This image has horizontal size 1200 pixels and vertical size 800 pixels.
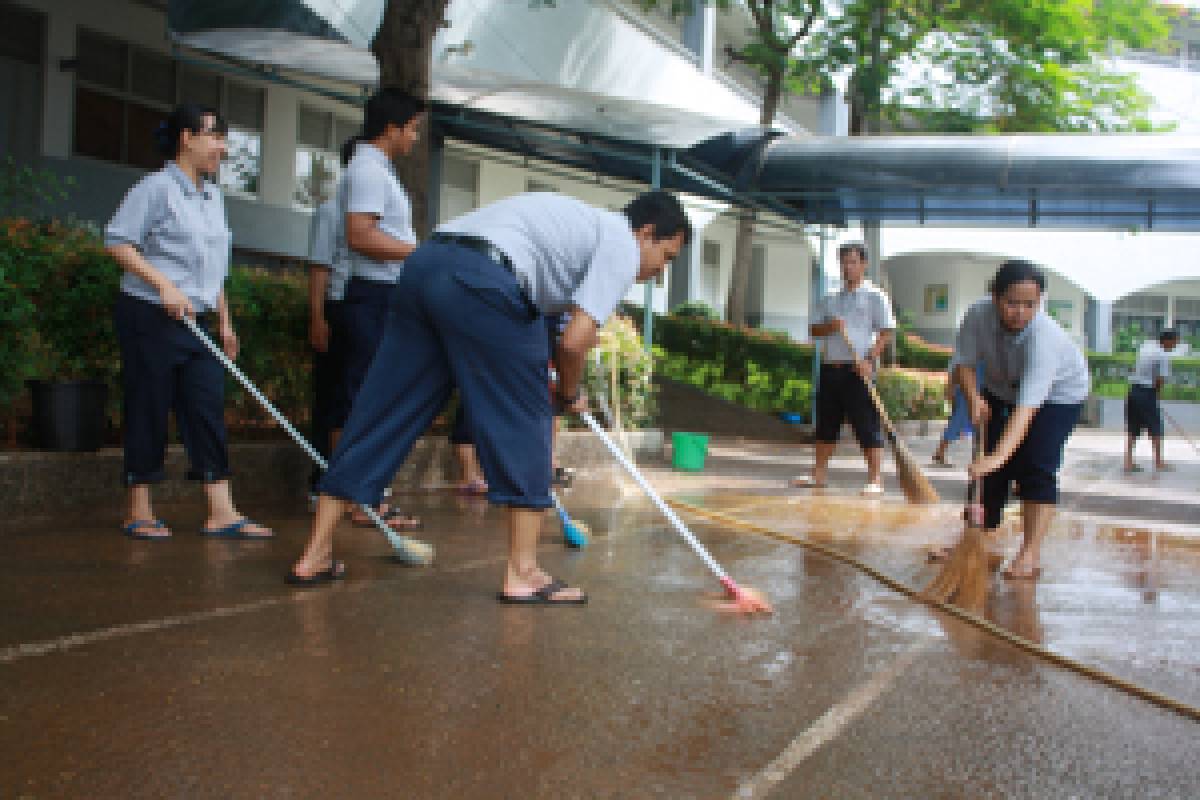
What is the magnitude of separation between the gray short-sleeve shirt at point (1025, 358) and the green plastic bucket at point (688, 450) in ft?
12.7

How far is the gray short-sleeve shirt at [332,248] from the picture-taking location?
486cm

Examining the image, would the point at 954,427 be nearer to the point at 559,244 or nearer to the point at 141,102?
the point at 559,244

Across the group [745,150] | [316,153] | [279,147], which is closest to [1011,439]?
[745,150]

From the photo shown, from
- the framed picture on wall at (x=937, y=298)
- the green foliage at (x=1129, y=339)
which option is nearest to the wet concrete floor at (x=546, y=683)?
the framed picture on wall at (x=937, y=298)

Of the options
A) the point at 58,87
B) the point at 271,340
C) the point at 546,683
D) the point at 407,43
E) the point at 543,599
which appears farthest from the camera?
the point at 58,87

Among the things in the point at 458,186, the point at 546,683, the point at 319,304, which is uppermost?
the point at 458,186

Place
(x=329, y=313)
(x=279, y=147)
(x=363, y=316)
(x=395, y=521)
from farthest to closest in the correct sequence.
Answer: (x=279, y=147)
(x=395, y=521)
(x=329, y=313)
(x=363, y=316)

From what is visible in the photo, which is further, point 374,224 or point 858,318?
point 858,318

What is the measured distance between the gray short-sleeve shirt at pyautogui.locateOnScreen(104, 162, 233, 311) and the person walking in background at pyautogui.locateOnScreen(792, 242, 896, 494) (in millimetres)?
5046

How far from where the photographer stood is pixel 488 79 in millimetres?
11523

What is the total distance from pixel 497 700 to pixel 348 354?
A: 8.24 feet

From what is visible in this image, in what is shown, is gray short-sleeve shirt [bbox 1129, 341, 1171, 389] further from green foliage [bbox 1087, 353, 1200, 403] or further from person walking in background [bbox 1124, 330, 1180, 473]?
green foliage [bbox 1087, 353, 1200, 403]

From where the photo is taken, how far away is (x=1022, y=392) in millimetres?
4441

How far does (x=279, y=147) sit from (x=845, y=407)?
9.23 m
